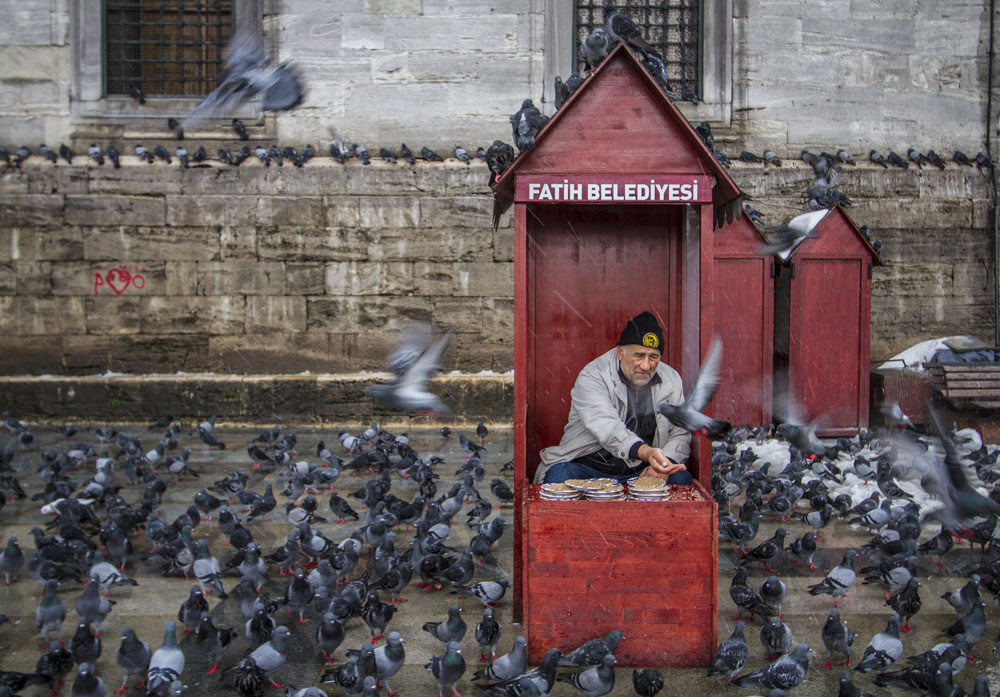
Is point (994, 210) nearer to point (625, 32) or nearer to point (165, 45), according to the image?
point (625, 32)

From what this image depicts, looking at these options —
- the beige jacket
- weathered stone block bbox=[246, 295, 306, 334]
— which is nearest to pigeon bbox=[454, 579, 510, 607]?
the beige jacket

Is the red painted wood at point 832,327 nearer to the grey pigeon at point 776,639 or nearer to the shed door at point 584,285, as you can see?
the shed door at point 584,285

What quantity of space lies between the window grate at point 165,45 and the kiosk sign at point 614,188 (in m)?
9.18

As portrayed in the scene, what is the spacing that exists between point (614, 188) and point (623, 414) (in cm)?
127

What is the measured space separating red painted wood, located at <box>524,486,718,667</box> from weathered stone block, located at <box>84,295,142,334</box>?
9.07 m

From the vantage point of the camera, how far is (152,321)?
457 inches

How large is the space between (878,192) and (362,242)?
6.96 m

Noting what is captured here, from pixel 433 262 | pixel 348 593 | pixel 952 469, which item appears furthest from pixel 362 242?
pixel 952 469

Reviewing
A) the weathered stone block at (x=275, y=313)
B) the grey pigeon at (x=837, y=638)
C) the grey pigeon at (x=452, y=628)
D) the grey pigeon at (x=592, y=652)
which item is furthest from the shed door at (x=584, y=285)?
the weathered stone block at (x=275, y=313)

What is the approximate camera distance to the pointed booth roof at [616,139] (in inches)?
175

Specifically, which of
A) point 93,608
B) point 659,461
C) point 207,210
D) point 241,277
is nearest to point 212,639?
point 93,608

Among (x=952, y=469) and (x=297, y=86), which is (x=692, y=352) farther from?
(x=297, y=86)

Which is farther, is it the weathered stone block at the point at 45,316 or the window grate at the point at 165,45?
the window grate at the point at 165,45

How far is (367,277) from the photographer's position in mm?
11609
